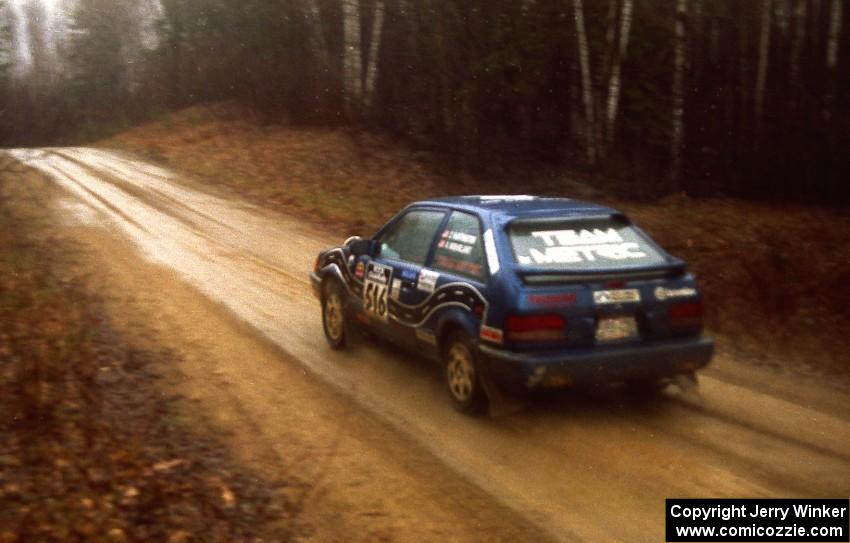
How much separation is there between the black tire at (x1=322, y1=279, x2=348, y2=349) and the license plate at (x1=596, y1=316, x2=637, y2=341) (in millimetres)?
3079

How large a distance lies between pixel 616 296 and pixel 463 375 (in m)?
1.32

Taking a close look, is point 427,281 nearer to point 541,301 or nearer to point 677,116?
point 541,301

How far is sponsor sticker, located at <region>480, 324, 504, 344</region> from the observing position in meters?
6.21

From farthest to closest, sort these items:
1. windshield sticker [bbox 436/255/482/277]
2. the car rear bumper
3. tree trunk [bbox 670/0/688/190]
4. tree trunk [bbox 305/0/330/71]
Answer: tree trunk [bbox 305/0/330/71], tree trunk [bbox 670/0/688/190], windshield sticker [bbox 436/255/482/277], the car rear bumper

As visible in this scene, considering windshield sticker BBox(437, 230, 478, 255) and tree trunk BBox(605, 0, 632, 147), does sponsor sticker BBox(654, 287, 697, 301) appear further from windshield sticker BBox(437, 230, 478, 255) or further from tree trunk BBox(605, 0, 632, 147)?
tree trunk BBox(605, 0, 632, 147)

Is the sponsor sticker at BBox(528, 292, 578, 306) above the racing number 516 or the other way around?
above

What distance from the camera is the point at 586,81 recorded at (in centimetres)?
2541

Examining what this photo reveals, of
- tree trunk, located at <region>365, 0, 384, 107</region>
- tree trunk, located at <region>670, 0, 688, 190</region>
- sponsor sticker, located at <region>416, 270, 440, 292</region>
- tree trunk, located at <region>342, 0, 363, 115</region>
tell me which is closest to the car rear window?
sponsor sticker, located at <region>416, 270, 440, 292</region>

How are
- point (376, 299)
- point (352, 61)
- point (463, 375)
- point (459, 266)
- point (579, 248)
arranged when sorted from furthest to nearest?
1. point (352, 61)
2. point (376, 299)
3. point (459, 266)
4. point (463, 375)
5. point (579, 248)

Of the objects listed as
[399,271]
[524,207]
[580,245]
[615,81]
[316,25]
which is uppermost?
[316,25]

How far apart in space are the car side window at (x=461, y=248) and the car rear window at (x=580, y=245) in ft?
0.94

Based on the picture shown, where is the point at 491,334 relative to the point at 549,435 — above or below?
above

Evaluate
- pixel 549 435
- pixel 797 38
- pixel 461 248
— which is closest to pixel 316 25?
pixel 797 38

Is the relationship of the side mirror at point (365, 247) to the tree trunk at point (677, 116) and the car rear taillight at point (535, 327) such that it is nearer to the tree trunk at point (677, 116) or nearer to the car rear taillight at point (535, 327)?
the car rear taillight at point (535, 327)
